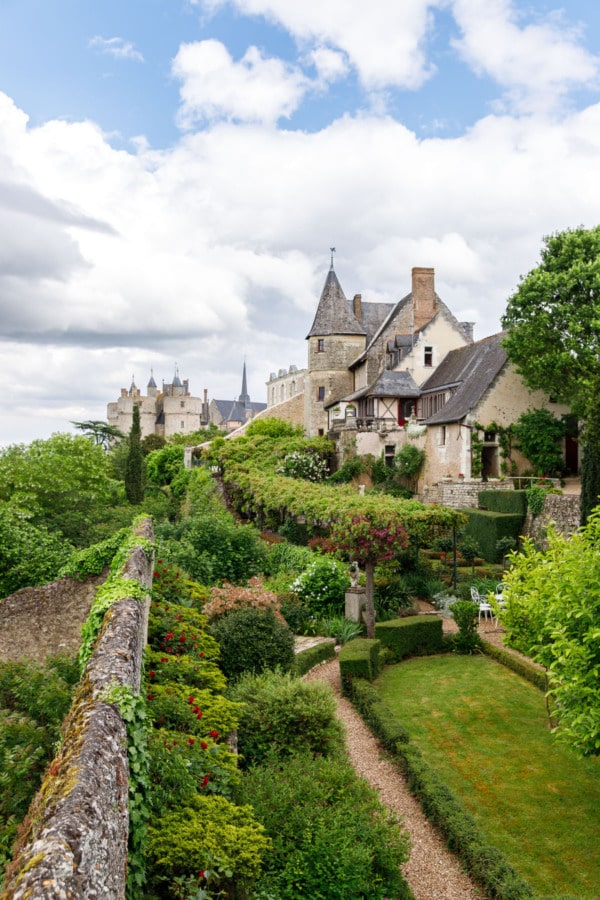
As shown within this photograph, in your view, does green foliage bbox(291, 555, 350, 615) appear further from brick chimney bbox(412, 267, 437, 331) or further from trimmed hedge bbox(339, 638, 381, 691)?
brick chimney bbox(412, 267, 437, 331)

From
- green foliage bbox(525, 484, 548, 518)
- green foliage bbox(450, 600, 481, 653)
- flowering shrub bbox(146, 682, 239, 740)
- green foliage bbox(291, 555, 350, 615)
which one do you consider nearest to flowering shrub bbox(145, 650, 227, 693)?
flowering shrub bbox(146, 682, 239, 740)

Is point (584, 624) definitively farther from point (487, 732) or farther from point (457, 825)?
point (487, 732)

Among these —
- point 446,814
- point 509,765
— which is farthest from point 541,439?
point 446,814

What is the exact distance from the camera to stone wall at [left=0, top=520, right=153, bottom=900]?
3.10 metres

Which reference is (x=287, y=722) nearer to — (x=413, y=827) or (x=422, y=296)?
(x=413, y=827)

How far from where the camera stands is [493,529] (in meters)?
27.2

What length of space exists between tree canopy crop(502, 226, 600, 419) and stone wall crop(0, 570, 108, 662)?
22.1 metres

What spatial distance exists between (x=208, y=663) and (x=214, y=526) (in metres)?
10.6

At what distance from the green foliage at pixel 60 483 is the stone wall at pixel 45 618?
10682 millimetres

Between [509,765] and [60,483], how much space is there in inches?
840

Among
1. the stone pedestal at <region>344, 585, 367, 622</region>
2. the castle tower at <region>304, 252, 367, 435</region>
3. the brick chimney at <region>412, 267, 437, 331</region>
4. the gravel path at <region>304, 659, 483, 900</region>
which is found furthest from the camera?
the castle tower at <region>304, 252, 367, 435</region>

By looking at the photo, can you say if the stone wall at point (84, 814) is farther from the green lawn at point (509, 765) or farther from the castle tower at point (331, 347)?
the castle tower at point (331, 347)

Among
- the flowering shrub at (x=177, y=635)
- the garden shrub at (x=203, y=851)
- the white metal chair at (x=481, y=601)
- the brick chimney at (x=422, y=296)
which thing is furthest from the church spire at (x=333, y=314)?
the garden shrub at (x=203, y=851)

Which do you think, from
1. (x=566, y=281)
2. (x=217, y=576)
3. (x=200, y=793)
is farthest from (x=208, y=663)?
(x=566, y=281)
